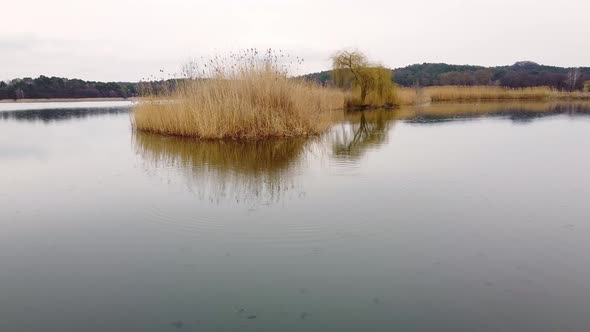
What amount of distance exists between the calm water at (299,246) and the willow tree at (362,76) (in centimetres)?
1487

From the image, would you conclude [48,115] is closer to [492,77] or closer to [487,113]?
[487,113]

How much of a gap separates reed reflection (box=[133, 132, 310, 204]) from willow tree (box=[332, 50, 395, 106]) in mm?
12931

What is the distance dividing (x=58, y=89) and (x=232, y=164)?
148 ft

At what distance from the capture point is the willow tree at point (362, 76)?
66.2ft

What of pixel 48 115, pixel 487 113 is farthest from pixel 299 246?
pixel 48 115

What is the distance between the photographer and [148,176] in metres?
5.31

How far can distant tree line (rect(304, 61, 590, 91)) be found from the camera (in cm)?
4150

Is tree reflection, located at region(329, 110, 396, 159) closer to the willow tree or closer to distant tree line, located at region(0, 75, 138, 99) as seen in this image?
the willow tree

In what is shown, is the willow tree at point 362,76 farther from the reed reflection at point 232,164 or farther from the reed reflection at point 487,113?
the reed reflection at point 232,164

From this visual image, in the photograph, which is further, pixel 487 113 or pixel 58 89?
pixel 58 89

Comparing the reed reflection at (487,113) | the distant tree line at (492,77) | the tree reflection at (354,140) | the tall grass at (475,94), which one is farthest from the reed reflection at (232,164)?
the distant tree line at (492,77)

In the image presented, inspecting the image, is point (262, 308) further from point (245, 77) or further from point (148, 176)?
point (245, 77)

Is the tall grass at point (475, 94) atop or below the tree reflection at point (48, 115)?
atop

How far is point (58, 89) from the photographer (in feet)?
142
